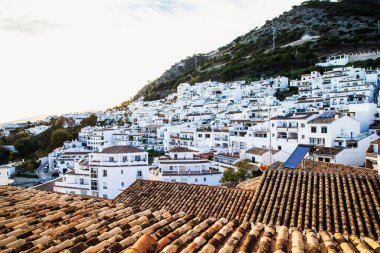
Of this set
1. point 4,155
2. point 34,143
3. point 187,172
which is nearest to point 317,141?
point 187,172

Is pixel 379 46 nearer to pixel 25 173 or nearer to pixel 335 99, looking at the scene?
pixel 335 99

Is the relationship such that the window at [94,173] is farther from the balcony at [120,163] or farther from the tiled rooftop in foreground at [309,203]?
the tiled rooftop in foreground at [309,203]

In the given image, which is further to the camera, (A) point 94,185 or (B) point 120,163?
(A) point 94,185

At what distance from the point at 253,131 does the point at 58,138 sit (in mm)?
57215

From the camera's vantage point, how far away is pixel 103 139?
66.2 meters

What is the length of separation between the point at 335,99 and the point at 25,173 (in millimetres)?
60309

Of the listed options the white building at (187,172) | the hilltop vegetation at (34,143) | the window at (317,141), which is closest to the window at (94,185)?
the white building at (187,172)

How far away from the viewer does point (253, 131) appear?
137 feet

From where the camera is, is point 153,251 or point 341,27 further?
point 341,27

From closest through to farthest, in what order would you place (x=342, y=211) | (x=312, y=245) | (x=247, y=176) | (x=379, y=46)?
(x=312, y=245), (x=342, y=211), (x=247, y=176), (x=379, y=46)

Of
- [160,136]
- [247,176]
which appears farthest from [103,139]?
[247,176]

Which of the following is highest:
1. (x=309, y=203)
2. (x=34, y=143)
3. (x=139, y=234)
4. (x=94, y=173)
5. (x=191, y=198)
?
(x=139, y=234)

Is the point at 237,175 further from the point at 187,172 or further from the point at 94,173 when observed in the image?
the point at 94,173

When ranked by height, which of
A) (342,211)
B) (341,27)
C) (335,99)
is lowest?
(342,211)
